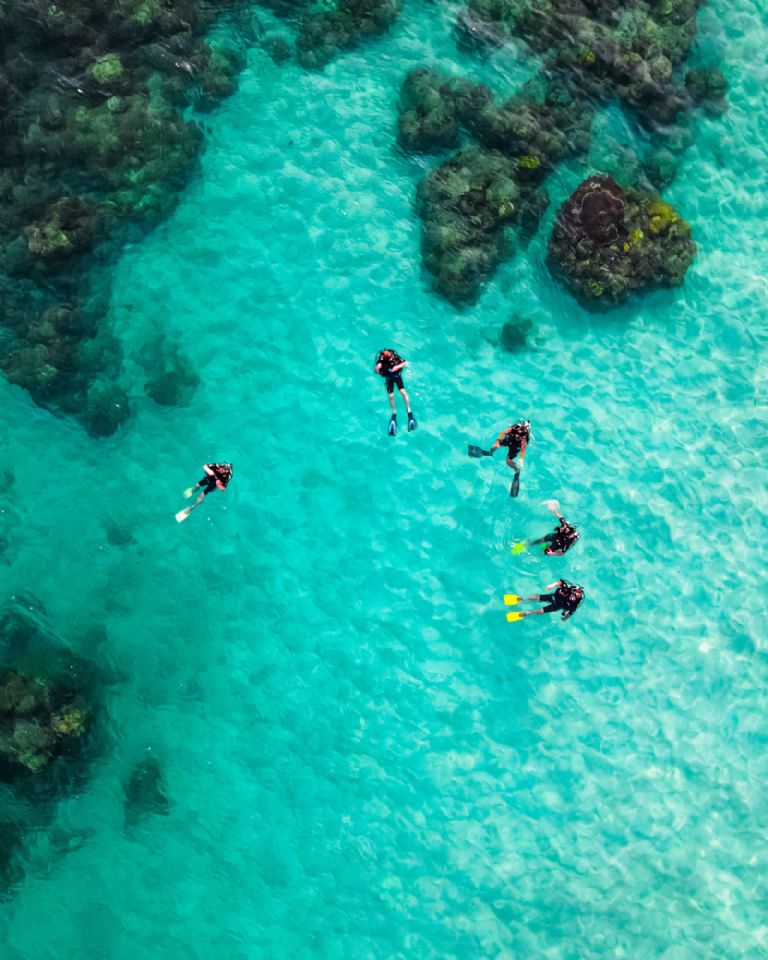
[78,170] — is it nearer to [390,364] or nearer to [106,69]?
[106,69]

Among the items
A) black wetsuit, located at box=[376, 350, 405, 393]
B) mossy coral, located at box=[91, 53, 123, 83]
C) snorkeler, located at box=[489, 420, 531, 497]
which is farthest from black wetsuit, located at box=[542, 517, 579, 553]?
mossy coral, located at box=[91, 53, 123, 83]

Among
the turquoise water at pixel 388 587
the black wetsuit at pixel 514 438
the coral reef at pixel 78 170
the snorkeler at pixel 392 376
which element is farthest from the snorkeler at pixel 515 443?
the coral reef at pixel 78 170

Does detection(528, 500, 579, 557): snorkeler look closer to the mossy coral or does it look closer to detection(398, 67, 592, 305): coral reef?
detection(398, 67, 592, 305): coral reef

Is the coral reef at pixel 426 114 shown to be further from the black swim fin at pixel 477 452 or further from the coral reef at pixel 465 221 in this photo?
the black swim fin at pixel 477 452

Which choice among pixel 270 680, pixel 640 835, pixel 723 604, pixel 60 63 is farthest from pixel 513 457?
pixel 60 63

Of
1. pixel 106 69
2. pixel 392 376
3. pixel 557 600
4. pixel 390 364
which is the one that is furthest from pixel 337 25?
pixel 557 600

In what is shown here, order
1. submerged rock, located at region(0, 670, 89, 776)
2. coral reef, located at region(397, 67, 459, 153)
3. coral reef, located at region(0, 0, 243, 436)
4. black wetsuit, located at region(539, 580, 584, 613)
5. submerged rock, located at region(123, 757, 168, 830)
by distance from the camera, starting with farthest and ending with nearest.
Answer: coral reef, located at region(397, 67, 459, 153) → coral reef, located at region(0, 0, 243, 436) → submerged rock, located at region(123, 757, 168, 830) → submerged rock, located at region(0, 670, 89, 776) → black wetsuit, located at region(539, 580, 584, 613)
